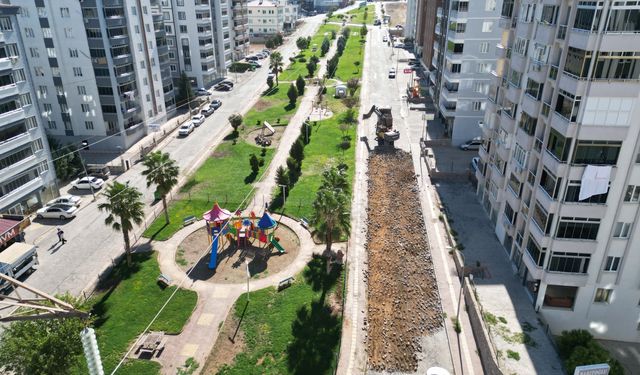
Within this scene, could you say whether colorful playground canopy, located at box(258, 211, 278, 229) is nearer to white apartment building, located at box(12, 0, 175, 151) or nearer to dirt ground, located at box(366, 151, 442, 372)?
dirt ground, located at box(366, 151, 442, 372)

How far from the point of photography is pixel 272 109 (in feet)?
342

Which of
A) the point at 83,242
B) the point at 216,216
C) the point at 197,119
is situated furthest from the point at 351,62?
the point at 83,242

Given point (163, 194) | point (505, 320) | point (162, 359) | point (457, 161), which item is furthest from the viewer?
point (457, 161)

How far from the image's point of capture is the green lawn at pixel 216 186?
186 feet

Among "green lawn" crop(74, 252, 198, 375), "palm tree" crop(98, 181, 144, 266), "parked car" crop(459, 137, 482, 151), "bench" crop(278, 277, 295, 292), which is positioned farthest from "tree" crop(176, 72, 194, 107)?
"bench" crop(278, 277, 295, 292)

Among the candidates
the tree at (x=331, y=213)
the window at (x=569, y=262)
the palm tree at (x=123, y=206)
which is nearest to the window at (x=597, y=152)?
the window at (x=569, y=262)

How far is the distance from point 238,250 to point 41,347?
24.9 m

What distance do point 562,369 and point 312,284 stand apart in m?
22.4

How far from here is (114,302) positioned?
4197 cm

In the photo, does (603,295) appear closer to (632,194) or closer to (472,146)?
(632,194)

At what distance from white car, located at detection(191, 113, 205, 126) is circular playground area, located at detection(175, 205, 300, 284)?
4452 centimetres

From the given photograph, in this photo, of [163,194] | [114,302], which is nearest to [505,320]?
[114,302]

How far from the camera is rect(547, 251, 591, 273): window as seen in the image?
120 ft

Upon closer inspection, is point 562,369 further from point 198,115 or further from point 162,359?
point 198,115
